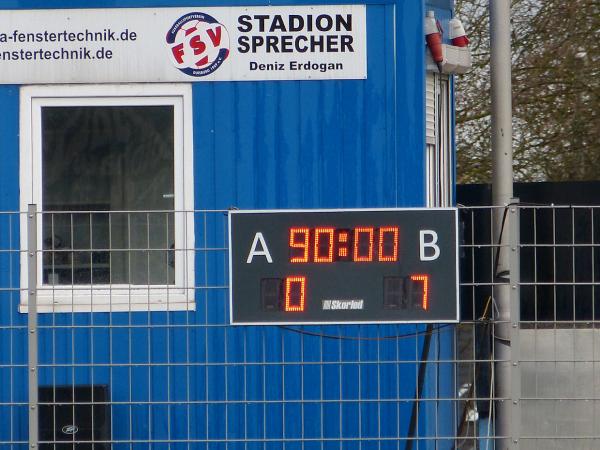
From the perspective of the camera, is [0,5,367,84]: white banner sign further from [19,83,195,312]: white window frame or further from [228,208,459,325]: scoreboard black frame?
[228,208,459,325]: scoreboard black frame

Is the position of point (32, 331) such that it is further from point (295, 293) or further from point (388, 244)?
point (388, 244)

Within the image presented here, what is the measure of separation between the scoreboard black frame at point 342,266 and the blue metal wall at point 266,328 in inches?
44.9

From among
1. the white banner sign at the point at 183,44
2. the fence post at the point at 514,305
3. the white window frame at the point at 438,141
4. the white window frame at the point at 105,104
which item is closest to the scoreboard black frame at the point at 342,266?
the fence post at the point at 514,305

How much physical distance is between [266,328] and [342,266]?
141 centimetres

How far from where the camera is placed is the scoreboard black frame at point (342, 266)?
237 inches

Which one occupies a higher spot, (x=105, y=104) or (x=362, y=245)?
(x=105, y=104)

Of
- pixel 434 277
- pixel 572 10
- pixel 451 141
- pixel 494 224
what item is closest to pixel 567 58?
pixel 572 10

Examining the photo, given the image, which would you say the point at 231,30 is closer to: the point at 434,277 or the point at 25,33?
the point at 25,33

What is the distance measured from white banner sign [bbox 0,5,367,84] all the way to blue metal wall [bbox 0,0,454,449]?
0.28ft

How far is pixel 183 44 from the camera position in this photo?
747 cm

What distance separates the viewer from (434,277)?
6027 millimetres

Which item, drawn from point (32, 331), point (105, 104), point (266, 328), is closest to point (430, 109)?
point (266, 328)

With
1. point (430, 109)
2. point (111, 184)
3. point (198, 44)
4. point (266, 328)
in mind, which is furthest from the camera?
point (430, 109)

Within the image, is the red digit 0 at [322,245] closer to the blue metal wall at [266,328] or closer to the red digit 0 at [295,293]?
the red digit 0 at [295,293]
